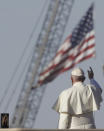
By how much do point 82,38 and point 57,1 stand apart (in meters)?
20.5

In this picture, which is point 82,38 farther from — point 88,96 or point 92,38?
point 88,96

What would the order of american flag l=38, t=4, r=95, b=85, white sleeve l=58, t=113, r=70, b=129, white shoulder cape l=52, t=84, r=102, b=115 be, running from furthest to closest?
american flag l=38, t=4, r=95, b=85 < white shoulder cape l=52, t=84, r=102, b=115 < white sleeve l=58, t=113, r=70, b=129

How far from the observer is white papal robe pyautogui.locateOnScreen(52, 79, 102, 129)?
51.6 ft

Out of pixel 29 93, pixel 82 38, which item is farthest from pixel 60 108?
pixel 29 93

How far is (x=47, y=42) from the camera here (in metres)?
102

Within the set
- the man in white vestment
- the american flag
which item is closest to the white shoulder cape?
the man in white vestment

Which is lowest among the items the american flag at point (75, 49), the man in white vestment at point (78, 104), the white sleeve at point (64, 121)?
the white sleeve at point (64, 121)

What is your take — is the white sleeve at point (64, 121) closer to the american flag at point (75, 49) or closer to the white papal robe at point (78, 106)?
the white papal robe at point (78, 106)

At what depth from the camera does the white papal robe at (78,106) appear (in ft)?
51.6

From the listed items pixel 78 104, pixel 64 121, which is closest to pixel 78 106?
pixel 78 104

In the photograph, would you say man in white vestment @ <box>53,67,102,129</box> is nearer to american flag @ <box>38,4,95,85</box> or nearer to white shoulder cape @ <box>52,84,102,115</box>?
white shoulder cape @ <box>52,84,102,115</box>

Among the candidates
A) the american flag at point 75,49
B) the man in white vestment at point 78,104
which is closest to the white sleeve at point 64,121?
the man in white vestment at point 78,104

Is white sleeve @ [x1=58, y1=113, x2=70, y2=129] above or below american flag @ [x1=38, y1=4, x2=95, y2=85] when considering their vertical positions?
below

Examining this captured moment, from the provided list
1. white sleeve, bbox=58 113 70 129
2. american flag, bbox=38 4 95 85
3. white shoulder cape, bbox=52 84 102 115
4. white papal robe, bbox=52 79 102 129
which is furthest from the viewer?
american flag, bbox=38 4 95 85
